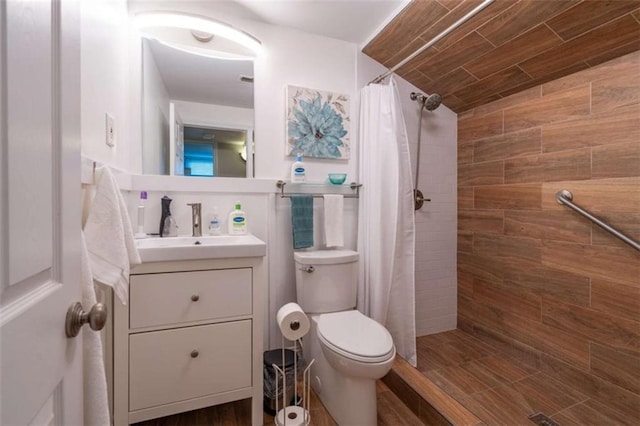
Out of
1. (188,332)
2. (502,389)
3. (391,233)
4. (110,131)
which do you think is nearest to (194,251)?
(188,332)

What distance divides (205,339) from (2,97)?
117cm

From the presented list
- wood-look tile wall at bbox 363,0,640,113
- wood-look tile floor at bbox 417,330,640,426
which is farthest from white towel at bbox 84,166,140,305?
wood-look tile wall at bbox 363,0,640,113

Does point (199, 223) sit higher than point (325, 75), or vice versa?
point (325, 75)

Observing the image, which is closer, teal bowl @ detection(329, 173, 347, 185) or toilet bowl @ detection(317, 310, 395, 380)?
toilet bowl @ detection(317, 310, 395, 380)

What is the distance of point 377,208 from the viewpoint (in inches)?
75.5

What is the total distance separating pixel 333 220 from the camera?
1.95 metres

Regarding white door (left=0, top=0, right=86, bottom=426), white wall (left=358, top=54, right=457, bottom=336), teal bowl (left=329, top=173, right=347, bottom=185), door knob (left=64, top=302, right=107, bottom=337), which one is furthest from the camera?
white wall (left=358, top=54, right=457, bottom=336)

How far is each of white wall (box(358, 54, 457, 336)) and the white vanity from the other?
1420 mm

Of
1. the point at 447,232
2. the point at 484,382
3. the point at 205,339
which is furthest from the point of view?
the point at 447,232

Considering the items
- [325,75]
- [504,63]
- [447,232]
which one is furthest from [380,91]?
[447,232]

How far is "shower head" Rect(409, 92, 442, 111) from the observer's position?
6.86 ft

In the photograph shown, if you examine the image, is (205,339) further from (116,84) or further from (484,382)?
(484,382)

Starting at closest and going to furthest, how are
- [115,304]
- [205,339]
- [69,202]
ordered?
[69,202]
[115,304]
[205,339]

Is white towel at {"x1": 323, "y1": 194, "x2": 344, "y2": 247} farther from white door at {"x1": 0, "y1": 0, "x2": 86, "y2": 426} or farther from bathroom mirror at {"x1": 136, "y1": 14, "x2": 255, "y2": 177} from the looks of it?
white door at {"x1": 0, "y1": 0, "x2": 86, "y2": 426}
